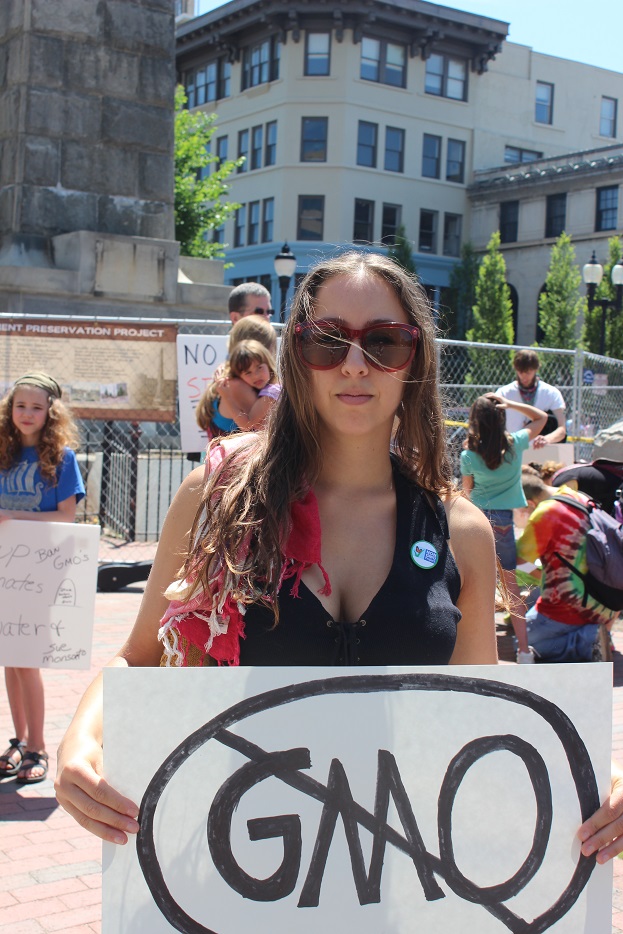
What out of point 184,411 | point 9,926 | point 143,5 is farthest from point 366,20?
point 9,926

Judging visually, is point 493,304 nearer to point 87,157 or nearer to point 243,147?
point 243,147

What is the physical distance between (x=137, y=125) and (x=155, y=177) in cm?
57

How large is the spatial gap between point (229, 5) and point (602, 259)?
20.0 metres

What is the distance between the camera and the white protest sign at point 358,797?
1616 millimetres

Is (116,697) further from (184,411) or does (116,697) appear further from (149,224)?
(149,224)

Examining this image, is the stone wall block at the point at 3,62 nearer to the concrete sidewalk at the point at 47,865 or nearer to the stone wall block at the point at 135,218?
the stone wall block at the point at 135,218

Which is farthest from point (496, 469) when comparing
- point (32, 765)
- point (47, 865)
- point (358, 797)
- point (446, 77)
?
point (446, 77)

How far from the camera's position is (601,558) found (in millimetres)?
5492

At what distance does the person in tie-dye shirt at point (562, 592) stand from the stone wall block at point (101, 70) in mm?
7354

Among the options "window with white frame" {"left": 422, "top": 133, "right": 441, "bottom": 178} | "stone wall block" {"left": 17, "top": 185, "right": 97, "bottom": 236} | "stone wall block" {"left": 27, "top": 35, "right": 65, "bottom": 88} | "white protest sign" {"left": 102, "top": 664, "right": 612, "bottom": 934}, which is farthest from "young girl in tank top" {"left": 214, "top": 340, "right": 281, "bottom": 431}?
"window with white frame" {"left": 422, "top": 133, "right": 441, "bottom": 178}

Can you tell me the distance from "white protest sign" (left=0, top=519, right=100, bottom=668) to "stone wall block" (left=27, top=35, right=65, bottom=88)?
730cm

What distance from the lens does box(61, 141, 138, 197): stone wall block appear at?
427 inches

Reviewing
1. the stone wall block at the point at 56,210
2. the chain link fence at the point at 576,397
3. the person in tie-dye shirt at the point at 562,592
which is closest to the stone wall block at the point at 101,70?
the stone wall block at the point at 56,210

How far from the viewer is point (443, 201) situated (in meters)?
48.4
